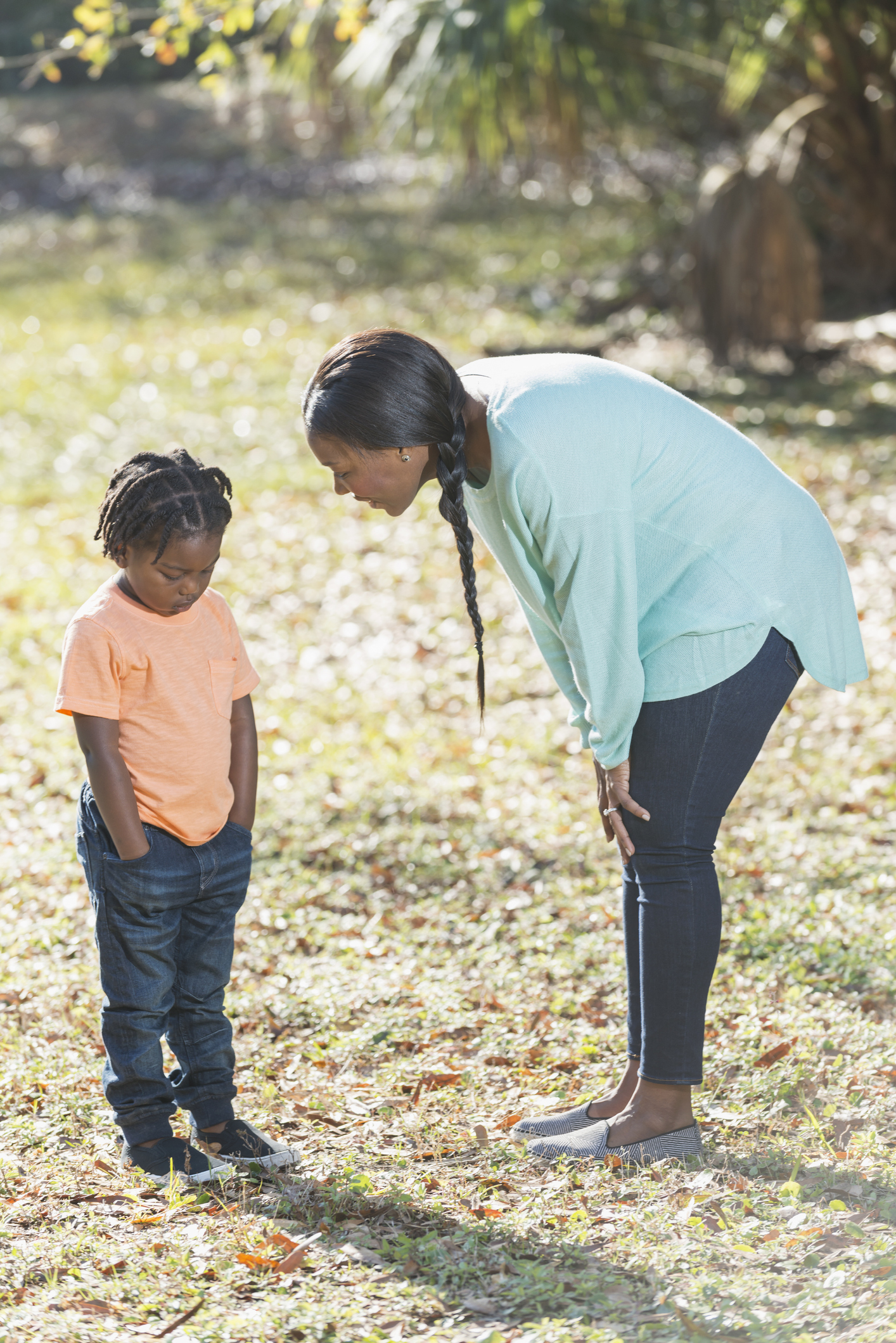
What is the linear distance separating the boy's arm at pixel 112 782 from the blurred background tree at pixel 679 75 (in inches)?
324

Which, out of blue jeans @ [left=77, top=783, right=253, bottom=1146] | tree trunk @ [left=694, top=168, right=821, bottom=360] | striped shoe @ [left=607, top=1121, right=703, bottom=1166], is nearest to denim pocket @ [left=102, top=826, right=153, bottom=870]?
blue jeans @ [left=77, top=783, right=253, bottom=1146]

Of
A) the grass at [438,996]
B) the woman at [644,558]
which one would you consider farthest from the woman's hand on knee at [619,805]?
the grass at [438,996]

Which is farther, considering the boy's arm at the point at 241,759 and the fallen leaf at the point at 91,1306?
the boy's arm at the point at 241,759

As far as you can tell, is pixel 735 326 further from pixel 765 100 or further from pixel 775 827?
pixel 775 827

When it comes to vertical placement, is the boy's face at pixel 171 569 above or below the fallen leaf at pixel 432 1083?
above

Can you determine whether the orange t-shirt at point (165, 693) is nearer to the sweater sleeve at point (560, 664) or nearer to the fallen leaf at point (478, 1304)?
the sweater sleeve at point (560, 664)

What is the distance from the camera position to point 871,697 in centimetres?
629

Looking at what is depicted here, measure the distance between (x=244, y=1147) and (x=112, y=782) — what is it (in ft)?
3.16

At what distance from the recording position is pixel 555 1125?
3.19m

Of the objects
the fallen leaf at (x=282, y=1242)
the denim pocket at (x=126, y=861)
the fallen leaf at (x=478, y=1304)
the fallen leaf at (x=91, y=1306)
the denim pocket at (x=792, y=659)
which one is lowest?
the fallen leaf at (x=478, y=1304)

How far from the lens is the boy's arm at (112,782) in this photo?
276 centimetres

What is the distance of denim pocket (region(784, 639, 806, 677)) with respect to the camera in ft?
9.11

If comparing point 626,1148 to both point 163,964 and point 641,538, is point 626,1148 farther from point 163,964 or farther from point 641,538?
point 641,538

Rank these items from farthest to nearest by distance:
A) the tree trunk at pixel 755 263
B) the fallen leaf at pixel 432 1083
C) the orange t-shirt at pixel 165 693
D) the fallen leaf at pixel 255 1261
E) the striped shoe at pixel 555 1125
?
the tree trunk at pixel 755 263 → the fallen leaf at pixel 432 1083 → the striped shoe at pixel 555 1125 → the orange t-shirt at pixel 165 693 → the fallen leaf at pixel 255 1261
